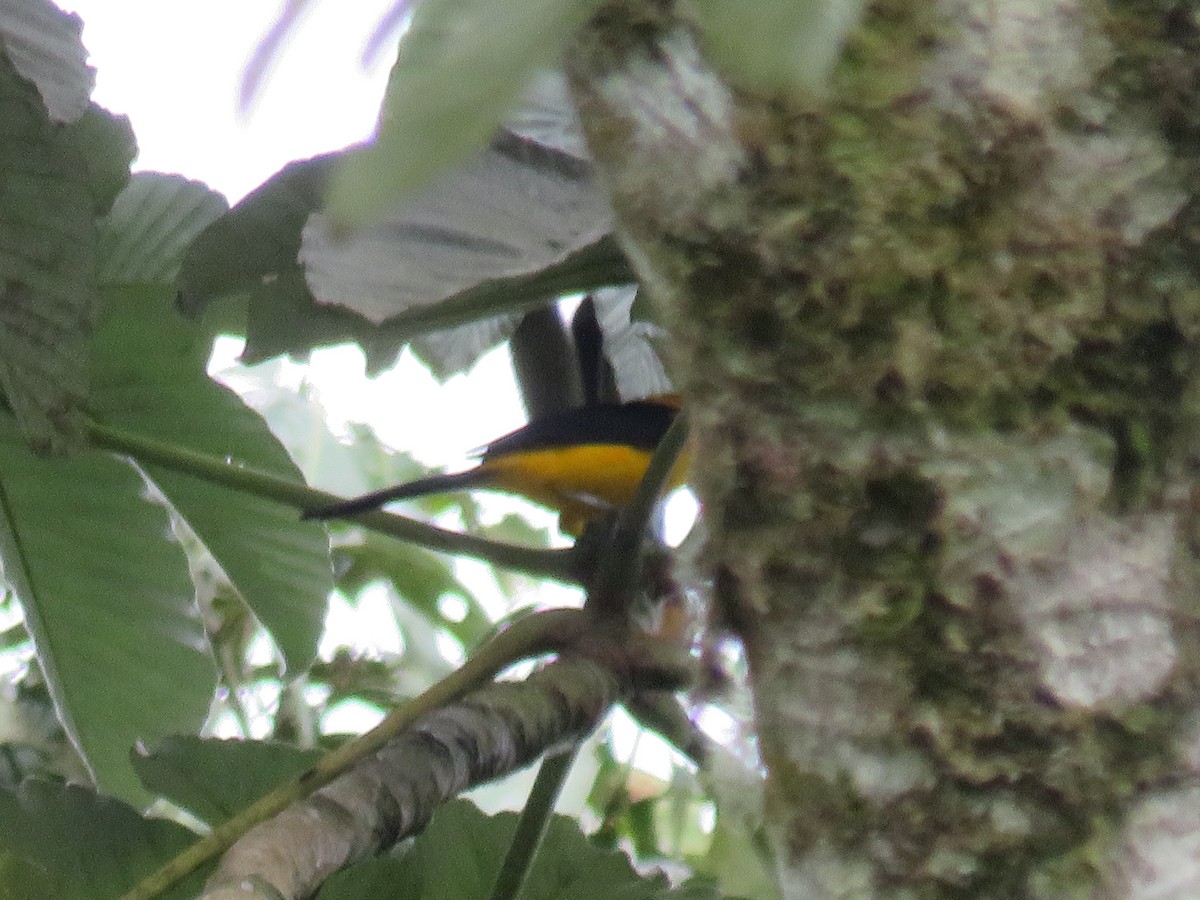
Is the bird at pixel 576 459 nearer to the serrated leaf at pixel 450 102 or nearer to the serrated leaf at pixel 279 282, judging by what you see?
the serrated leaf at pixel 279 282

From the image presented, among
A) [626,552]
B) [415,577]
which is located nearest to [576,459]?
[415,577]

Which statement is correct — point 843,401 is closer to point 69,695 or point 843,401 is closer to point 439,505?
point 69,695

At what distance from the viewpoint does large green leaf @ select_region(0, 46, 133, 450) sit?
1035 millimetres

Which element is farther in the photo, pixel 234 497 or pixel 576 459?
pixel 576 459

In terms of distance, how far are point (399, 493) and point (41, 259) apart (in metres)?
0.65

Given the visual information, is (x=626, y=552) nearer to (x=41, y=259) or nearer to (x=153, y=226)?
(x=41, y=259)

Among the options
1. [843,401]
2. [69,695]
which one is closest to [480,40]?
[843,401]

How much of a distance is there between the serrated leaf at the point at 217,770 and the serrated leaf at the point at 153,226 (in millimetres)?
566

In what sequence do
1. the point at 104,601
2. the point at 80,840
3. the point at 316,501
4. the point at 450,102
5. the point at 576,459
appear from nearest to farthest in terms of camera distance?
the point at 450,102
the point at 80,840
the point at 316,501
the point at 104,601
the point at 576,459

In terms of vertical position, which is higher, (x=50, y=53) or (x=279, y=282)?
(x=50, y=53)

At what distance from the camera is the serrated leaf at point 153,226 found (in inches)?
56.7

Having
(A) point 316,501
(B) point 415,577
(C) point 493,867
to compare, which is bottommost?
(B) point 415,577

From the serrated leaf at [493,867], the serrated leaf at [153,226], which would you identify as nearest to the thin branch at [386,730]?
the serrated leaf at [493,867]

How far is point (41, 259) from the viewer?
105 cm
